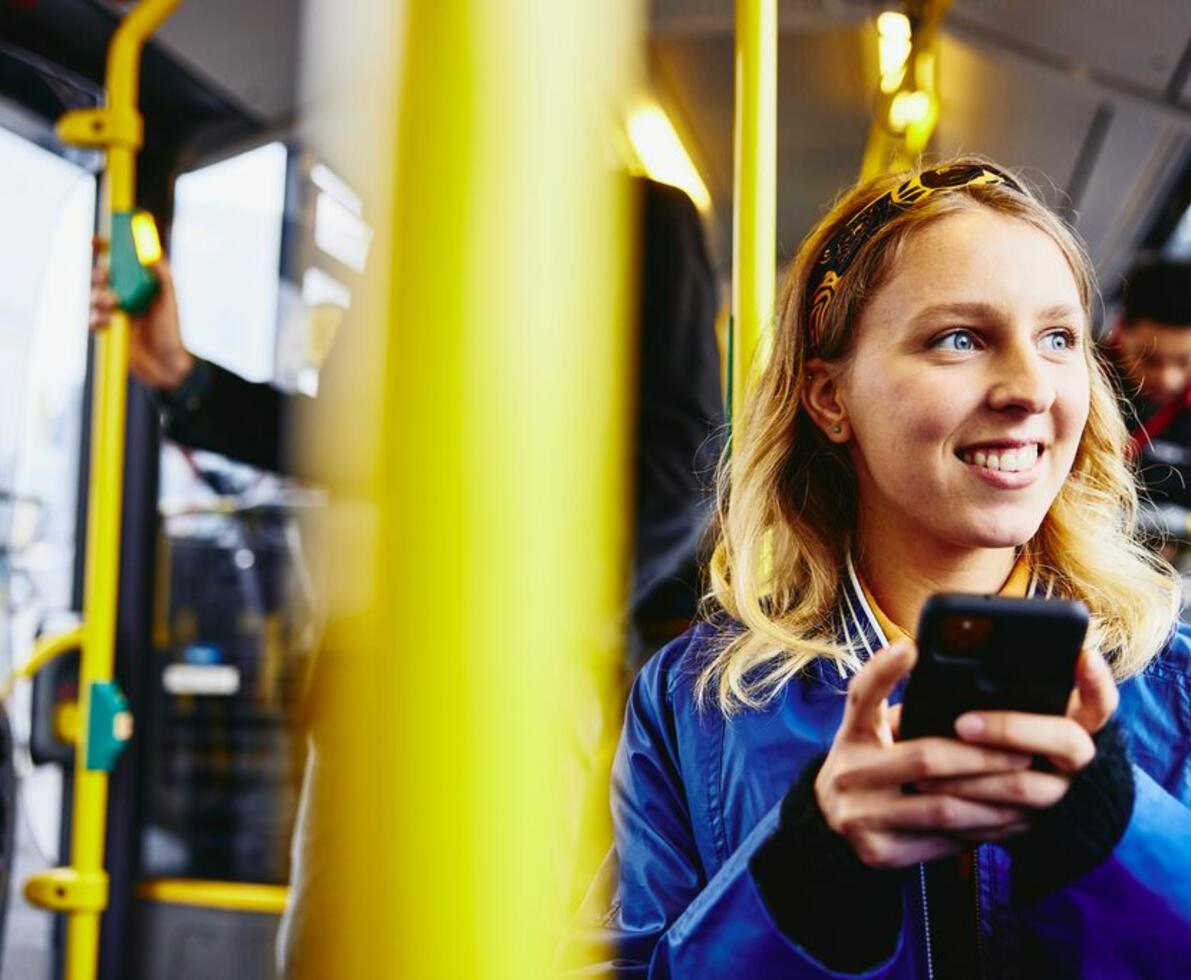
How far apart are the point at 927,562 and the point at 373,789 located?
2.75 feet

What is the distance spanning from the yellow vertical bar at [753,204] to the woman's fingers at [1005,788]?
75cm

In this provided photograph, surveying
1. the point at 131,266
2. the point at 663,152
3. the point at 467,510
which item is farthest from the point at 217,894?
the point at 663,152

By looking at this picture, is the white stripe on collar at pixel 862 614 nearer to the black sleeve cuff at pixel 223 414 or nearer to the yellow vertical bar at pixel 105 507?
the black sleeve cuff at pixel 223 414

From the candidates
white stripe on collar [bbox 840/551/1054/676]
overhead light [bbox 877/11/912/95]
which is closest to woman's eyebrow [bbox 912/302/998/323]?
white stripe on collar [bbox 840/551/1054/676]

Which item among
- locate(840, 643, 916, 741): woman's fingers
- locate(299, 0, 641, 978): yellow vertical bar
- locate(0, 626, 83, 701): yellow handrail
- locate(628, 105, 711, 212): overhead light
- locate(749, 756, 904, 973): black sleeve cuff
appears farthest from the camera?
locate(628, 105, 711, 212): overhead light

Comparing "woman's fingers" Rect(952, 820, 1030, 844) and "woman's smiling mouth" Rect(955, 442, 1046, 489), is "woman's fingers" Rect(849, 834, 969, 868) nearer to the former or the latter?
"woman's fingers" Rect(952, 820, 1030, 844)

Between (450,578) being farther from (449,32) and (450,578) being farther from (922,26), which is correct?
(922,26)

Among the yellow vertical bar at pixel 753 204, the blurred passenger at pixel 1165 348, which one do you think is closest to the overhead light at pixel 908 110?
the blurred passenger at pixel 1165 348

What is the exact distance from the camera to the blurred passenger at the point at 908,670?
691 millimetres

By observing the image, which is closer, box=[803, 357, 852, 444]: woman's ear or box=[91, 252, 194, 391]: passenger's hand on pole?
box=[803, 357, 852, 444]: woman's ear

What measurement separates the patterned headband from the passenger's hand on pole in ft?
3.25

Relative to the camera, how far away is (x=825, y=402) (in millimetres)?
1143

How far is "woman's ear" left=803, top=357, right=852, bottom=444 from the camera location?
3.69 ft

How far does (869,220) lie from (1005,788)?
1.96 feet
